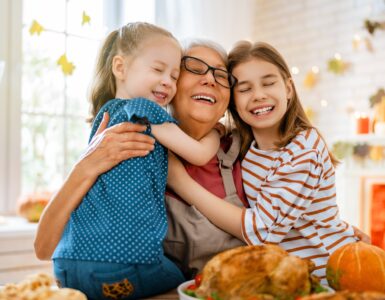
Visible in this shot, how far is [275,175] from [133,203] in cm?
44

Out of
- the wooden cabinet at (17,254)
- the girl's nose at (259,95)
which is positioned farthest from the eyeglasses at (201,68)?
the wooden cabinet at (17,254)

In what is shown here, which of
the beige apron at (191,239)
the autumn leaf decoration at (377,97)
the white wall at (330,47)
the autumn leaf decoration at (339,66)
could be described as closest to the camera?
the beige apron at (191,239)

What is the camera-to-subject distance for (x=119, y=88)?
155cm

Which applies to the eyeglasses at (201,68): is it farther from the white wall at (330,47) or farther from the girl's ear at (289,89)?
the white wall at (330,47)

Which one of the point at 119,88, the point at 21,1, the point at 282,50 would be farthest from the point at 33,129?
the point at 282,50

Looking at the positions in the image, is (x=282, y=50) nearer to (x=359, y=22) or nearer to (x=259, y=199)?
(x=359, y=22)

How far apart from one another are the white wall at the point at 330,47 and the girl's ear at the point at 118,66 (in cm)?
339

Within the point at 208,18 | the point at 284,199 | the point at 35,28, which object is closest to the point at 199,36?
the point at 208,18

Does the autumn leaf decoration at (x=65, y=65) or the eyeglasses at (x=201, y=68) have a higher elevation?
the autumn leaf decoration at (x=65, y=65)

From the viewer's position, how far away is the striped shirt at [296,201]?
4.57 ft

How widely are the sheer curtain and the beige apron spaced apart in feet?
8.22

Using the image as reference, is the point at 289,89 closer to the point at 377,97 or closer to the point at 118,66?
the point at 118,66

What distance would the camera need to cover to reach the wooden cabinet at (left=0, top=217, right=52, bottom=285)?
107 inches

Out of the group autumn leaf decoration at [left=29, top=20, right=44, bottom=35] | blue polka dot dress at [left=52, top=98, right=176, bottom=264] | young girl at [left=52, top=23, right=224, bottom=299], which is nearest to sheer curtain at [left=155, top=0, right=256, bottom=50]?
autumn leaf decoration at [left=29, top=20, right=44, bottom=35]
